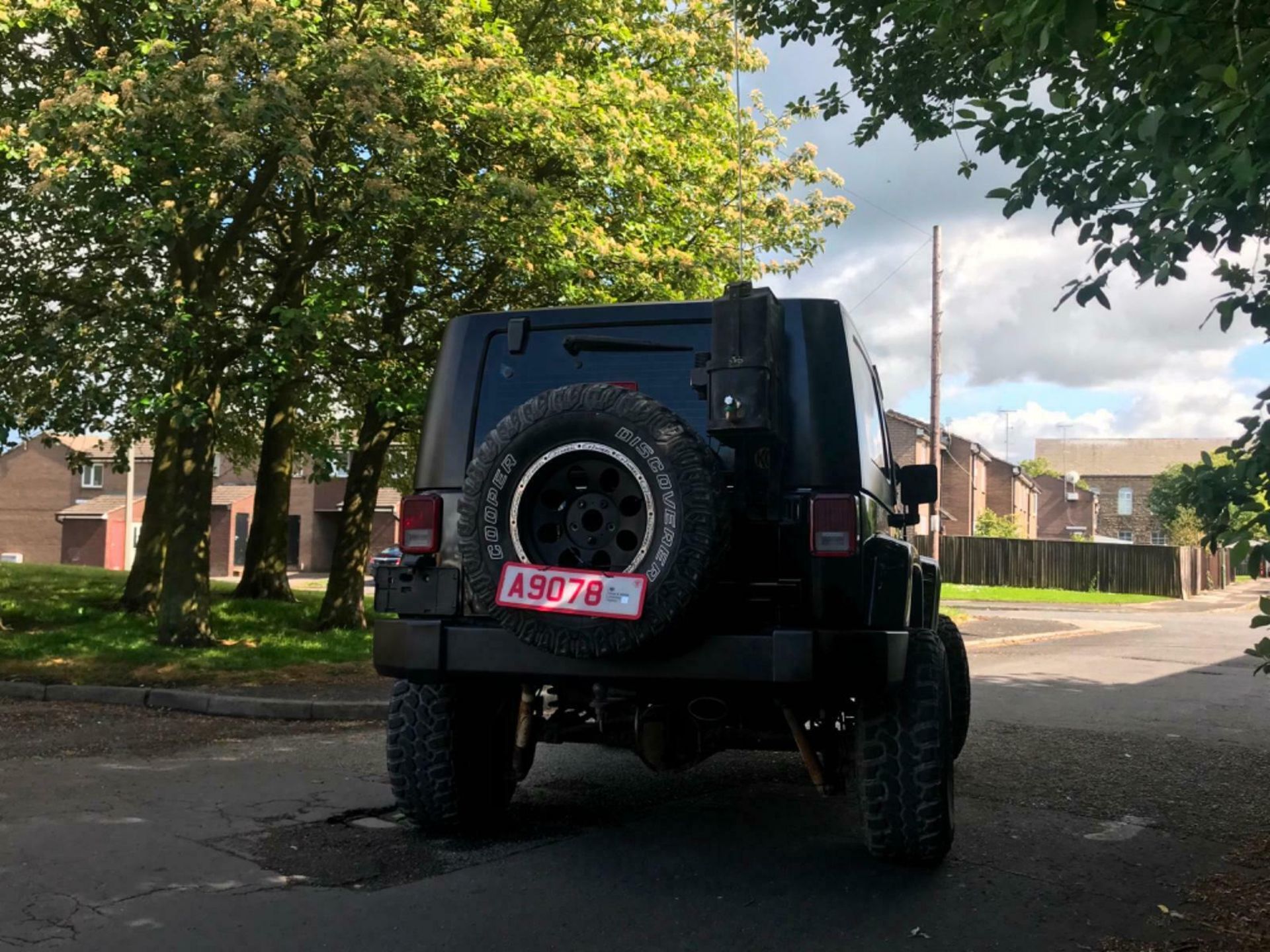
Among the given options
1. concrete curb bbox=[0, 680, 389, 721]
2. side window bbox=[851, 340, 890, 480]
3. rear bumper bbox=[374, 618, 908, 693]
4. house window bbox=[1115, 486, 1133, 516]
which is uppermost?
house window bbox=[1115, 486, 1133, 516]

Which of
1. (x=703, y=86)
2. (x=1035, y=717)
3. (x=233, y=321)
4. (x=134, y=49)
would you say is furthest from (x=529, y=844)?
(x=703, y=86)

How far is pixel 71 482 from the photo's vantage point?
182 ft

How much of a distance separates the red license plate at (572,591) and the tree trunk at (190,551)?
352 inches

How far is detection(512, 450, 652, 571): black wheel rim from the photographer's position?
4129 millimetres

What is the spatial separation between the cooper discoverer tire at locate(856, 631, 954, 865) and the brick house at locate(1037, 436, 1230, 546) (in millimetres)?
85960

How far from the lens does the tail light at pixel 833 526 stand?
13.8 ft

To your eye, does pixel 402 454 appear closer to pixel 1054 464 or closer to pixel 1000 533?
pixel 1000 533

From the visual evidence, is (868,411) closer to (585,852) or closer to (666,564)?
(666,564)

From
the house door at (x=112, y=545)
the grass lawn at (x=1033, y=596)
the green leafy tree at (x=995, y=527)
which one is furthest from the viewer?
the green leafy tree at (x=995, y=527)

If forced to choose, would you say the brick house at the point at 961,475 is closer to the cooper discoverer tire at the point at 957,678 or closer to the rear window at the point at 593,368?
the cooper discoverer tire at the point at 957,678

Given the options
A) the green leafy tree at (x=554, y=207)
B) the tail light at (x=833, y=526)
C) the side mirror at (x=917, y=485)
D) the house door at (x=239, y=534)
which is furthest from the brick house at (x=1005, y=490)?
the tail light at (x=833, y=526)

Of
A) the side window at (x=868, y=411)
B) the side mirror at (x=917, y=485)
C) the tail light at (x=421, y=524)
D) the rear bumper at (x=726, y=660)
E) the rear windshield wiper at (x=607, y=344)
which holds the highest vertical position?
the rear windshield wiper at (x=607, y=344)

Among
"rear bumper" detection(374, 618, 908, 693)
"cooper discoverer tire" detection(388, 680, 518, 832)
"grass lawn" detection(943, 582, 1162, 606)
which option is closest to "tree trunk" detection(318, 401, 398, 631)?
"cooper discoverer tire" detection(388, 680, 518, 832)

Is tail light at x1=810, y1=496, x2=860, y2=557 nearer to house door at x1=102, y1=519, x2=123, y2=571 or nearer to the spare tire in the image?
the spare tire
